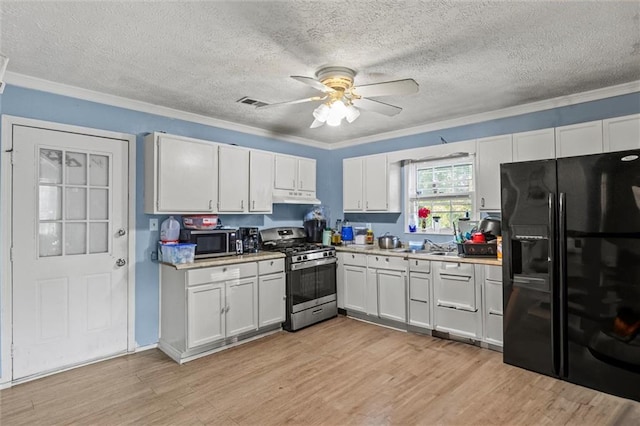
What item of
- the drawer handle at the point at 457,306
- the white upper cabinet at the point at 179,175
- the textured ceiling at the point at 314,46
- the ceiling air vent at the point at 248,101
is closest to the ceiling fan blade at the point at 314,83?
the textured ceiling at the point at 314,46

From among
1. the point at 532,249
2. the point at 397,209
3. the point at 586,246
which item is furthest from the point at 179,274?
the point at 586,246

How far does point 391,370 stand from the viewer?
3121mm

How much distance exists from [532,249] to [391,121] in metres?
2.26

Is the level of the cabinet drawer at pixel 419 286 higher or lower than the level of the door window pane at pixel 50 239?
lower

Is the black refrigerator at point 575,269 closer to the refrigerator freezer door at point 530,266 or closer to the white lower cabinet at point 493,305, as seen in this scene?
the refrigerator freezer door at point 530,266

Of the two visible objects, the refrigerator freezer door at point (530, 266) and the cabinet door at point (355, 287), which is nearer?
the refrigerator freezer door at point (530, 266)

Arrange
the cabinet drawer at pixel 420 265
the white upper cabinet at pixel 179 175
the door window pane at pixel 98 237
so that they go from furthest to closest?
the cabinet drawer at pixel 420 265, the white upper cabinet at pixel 179 175, the door window pane at pixel 98 237

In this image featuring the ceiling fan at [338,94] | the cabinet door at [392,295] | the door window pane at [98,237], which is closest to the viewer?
the ceiling fan at [338,94]

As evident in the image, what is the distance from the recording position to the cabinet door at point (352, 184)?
A: 511 centimetres

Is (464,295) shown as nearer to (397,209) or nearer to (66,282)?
(397,209)

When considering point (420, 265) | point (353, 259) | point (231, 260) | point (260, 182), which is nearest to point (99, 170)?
point (231, 260)

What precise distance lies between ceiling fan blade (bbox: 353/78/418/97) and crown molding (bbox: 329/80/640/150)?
2.03 meters

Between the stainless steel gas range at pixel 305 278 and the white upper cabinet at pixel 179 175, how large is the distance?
3.68ft

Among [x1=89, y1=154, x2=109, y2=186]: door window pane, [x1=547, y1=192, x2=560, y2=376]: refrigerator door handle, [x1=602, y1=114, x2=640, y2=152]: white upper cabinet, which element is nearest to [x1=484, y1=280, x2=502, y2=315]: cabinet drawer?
[x1=547, y1=192, x2=560, y2=376]: refrigerator door handle
